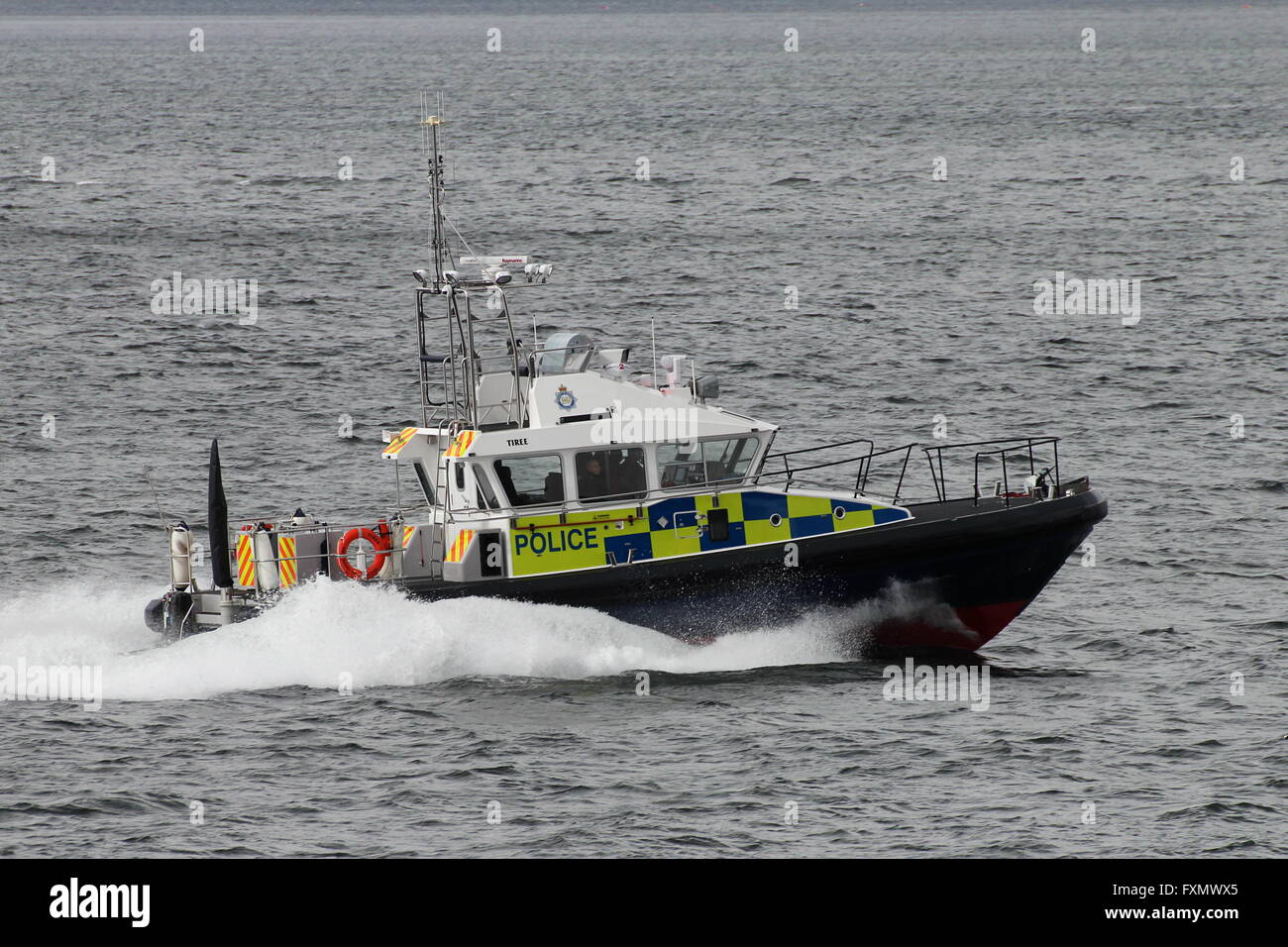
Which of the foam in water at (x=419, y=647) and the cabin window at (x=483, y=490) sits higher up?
the cabin window at (x=483, y=490)

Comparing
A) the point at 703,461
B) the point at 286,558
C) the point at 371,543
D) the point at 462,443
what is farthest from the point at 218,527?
the point at 703,461

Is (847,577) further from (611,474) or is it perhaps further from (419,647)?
(419,647)

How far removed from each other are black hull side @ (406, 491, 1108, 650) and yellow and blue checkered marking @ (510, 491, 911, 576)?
175 millimetres

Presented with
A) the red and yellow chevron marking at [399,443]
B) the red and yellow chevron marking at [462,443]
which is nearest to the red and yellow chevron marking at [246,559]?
the red and yellow chevron marking at [399,443]

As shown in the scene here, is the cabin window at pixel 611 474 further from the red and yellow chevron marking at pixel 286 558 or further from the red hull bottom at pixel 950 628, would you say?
the red and yellow chevron marking at pixel 286 558

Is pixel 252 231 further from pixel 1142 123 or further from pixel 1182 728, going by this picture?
pixel 1142 123

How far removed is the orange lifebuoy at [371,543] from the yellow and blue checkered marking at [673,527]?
1.61m

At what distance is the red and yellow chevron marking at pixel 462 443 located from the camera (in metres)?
20.7

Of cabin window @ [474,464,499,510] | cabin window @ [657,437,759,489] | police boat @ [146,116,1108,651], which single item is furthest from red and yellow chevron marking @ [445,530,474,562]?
cabin window @ [657,437,759,489]

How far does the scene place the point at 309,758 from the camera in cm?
1858

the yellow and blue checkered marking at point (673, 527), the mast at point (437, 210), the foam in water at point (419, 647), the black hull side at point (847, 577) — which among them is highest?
the mast at point (437, 210)

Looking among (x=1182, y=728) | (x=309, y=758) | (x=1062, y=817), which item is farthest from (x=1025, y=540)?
(x=309, y=758)

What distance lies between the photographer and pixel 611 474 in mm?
20812
